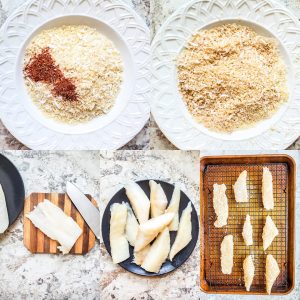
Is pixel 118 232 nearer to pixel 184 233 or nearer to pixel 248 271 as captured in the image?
pixel 184 233

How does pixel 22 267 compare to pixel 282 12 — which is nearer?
pixel 282 12

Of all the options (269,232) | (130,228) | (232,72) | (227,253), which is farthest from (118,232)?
(232,72)

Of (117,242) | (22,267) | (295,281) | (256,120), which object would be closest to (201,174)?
(256,120)

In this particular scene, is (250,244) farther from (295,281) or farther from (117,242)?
(117,242)

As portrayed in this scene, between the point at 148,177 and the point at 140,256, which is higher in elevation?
the point at 148,177

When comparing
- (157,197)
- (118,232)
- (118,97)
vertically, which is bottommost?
(118,232)

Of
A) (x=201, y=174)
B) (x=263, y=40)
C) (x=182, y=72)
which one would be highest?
(x=263, y=40)

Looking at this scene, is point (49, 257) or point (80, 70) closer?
point (80, 70)
